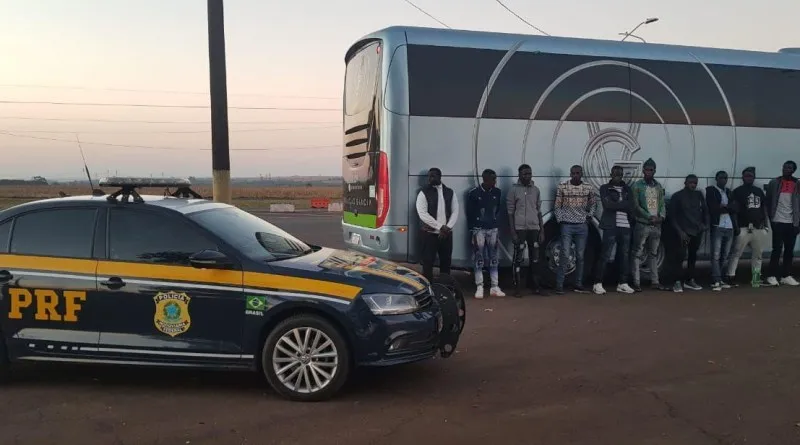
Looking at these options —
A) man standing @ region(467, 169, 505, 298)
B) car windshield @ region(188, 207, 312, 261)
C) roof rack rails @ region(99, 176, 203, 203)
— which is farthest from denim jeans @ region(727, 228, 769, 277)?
roof rack rails @ region(99, 176, 203, 203)

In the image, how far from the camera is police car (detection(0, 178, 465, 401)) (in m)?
4.84

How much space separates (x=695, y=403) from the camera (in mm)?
4832

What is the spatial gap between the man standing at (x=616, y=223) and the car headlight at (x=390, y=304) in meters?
5.26

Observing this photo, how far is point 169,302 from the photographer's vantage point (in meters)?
4.95

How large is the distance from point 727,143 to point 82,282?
9259 millimetres

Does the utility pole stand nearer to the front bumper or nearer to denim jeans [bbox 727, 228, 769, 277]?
the front bumper

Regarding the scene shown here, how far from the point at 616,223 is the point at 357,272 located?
217 inches

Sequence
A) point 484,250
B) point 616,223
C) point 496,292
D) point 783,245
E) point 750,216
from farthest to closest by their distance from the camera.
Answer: point 783,245, point 750,216, point 616,223, point 496,292, point 484,250

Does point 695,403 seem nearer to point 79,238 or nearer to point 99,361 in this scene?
point 99,361

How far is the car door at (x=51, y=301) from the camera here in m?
5.05

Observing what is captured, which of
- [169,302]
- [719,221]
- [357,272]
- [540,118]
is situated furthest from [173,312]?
[719,221]

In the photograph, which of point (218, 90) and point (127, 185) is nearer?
point (127, 185)

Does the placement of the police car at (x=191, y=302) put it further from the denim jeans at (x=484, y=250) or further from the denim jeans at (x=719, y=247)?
the denim jeans at (x=719, y=247)

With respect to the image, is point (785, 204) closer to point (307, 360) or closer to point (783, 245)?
point (783, 245)
